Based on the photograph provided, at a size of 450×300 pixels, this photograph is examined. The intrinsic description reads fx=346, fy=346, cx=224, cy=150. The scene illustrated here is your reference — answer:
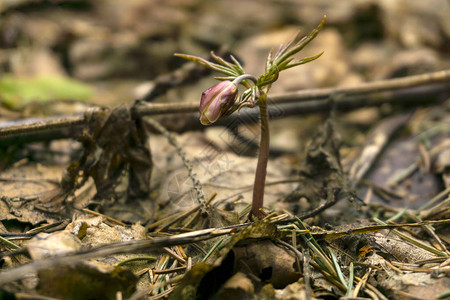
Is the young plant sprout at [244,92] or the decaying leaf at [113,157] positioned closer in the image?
the young plant sprout at [244,92]

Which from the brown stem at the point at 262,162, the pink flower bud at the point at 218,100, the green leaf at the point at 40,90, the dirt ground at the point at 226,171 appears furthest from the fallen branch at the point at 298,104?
the green leaf at the point at 40,90

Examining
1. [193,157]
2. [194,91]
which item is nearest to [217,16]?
[194,91]

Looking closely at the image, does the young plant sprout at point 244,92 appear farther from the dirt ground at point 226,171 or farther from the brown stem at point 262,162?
the dirt ground at point 226,171

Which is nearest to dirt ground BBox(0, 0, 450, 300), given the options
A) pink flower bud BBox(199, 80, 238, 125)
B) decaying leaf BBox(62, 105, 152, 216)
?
decaying leaf BBox(62, 105, 152, 216)

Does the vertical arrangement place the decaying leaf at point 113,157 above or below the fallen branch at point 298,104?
below

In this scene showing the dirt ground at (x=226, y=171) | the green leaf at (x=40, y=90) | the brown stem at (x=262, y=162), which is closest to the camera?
the dirt ground at (x=226, y=171)
